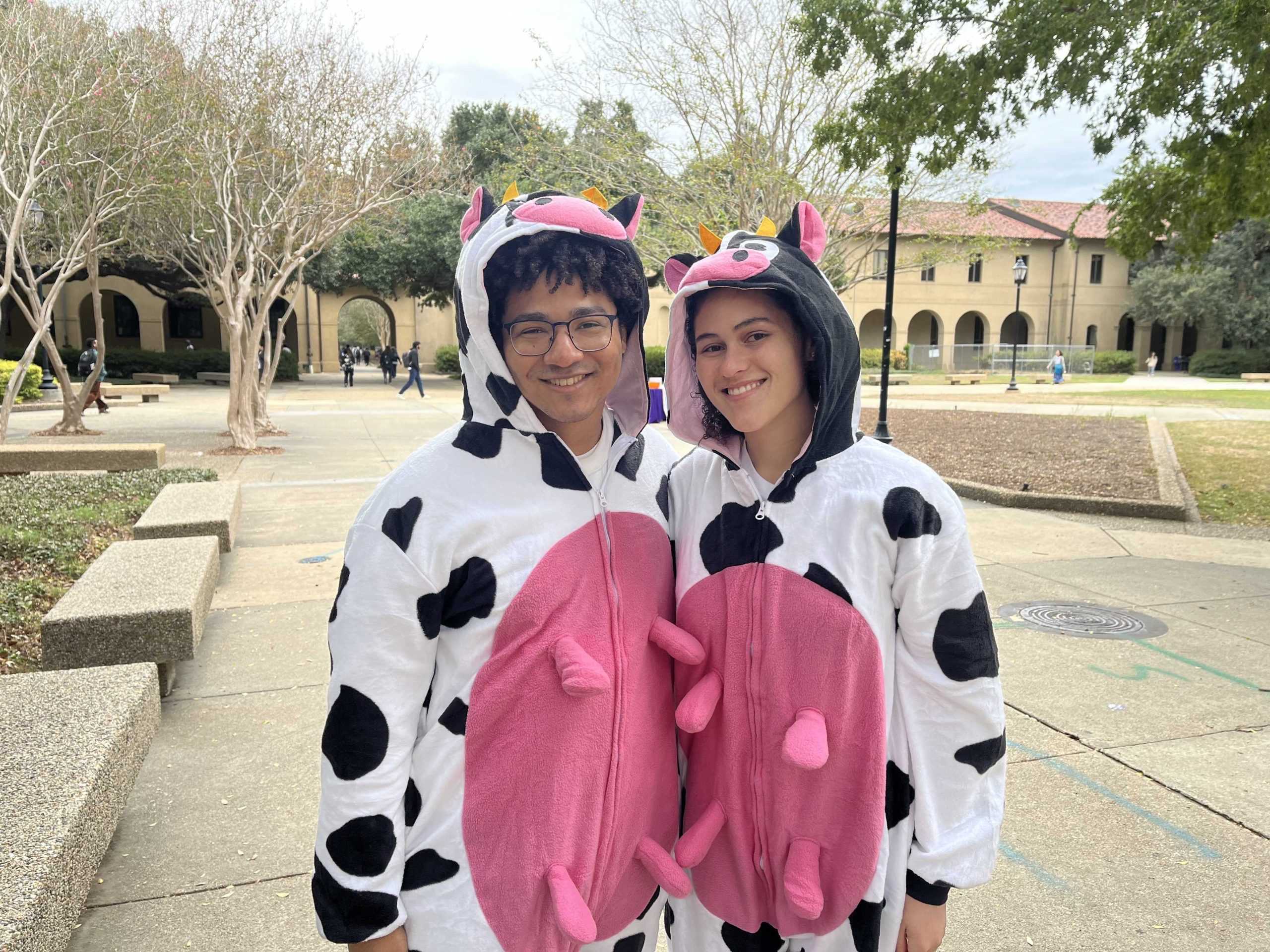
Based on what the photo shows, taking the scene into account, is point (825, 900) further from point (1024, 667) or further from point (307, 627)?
point (307, 627)

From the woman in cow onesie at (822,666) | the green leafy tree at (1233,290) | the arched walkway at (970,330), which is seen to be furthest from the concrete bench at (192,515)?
the arched walkway at (970,330)

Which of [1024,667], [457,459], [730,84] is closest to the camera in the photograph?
[457,459]

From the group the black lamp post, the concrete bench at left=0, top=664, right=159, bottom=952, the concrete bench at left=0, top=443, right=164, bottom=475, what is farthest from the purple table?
the concrete bench at left=0, top=443, right=164, bottom=475

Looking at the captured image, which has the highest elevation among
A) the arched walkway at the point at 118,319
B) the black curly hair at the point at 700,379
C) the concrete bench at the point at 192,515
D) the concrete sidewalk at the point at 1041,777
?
the arched walkway at the point at 118,319

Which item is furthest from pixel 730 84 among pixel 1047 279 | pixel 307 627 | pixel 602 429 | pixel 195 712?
pixel 1047 279

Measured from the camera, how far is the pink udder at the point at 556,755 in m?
1.47

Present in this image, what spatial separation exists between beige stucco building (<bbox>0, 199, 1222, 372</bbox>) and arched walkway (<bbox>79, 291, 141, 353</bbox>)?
5cm

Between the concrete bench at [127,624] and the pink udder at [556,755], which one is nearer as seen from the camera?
the pink udder at [556,755]

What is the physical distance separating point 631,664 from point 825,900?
0.55 metres

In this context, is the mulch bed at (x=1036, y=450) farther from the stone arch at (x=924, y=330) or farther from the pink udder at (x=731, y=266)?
the stone arch at (x=924, y=330)

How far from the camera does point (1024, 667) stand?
14.3 feet

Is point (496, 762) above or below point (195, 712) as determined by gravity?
above

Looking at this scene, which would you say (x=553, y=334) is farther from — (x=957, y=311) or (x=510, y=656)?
(x=957, y=311)

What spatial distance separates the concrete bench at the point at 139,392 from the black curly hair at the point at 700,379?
23.0 metres
